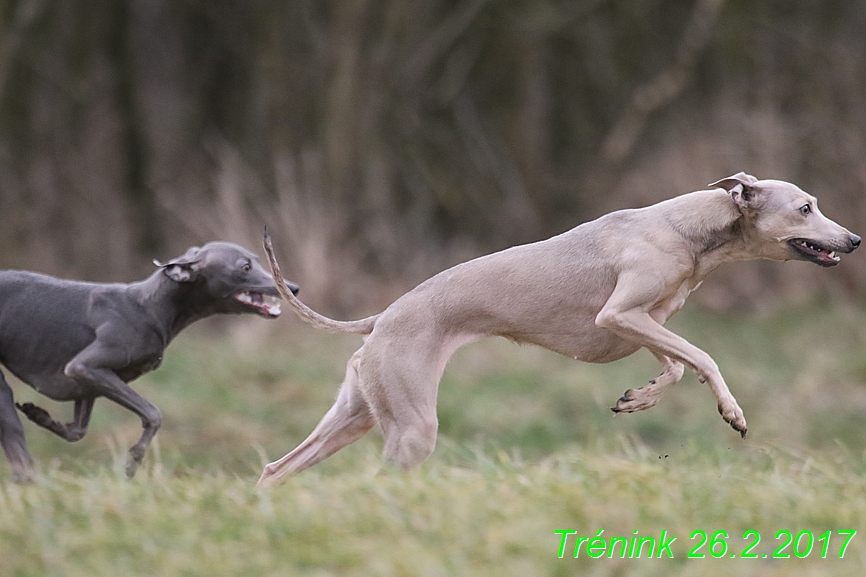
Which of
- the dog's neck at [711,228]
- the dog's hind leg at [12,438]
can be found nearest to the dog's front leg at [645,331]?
the dog's neck at [711,228]

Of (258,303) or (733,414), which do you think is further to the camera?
(258,303)

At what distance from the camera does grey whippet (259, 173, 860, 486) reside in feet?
17.9

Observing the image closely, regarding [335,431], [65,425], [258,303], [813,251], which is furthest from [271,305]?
[813,251]

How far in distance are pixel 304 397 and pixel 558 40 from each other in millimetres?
10614

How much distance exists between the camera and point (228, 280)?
6.15 metres

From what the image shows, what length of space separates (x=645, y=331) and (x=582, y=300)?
1.24ft

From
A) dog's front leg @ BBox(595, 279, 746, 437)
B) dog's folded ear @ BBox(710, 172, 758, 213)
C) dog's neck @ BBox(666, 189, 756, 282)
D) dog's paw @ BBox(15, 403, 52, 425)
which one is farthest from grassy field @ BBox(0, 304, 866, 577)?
dog's folded ear @ BBox(710, 172, 758, 213)

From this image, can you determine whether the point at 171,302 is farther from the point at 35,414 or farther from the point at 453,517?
the point at 453,517

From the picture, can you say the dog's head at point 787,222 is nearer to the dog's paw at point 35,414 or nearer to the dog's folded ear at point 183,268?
the dog's folded ear at point 183,268

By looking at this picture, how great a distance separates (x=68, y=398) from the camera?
594cm

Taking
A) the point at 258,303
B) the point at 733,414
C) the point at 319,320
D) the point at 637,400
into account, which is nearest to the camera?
the point at 733,414

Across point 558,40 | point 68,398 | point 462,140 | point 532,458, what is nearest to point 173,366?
point 532,458

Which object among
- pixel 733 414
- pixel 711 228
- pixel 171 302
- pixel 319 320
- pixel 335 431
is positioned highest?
pixel 171 302

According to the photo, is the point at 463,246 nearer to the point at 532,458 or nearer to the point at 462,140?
the point at 462,140
